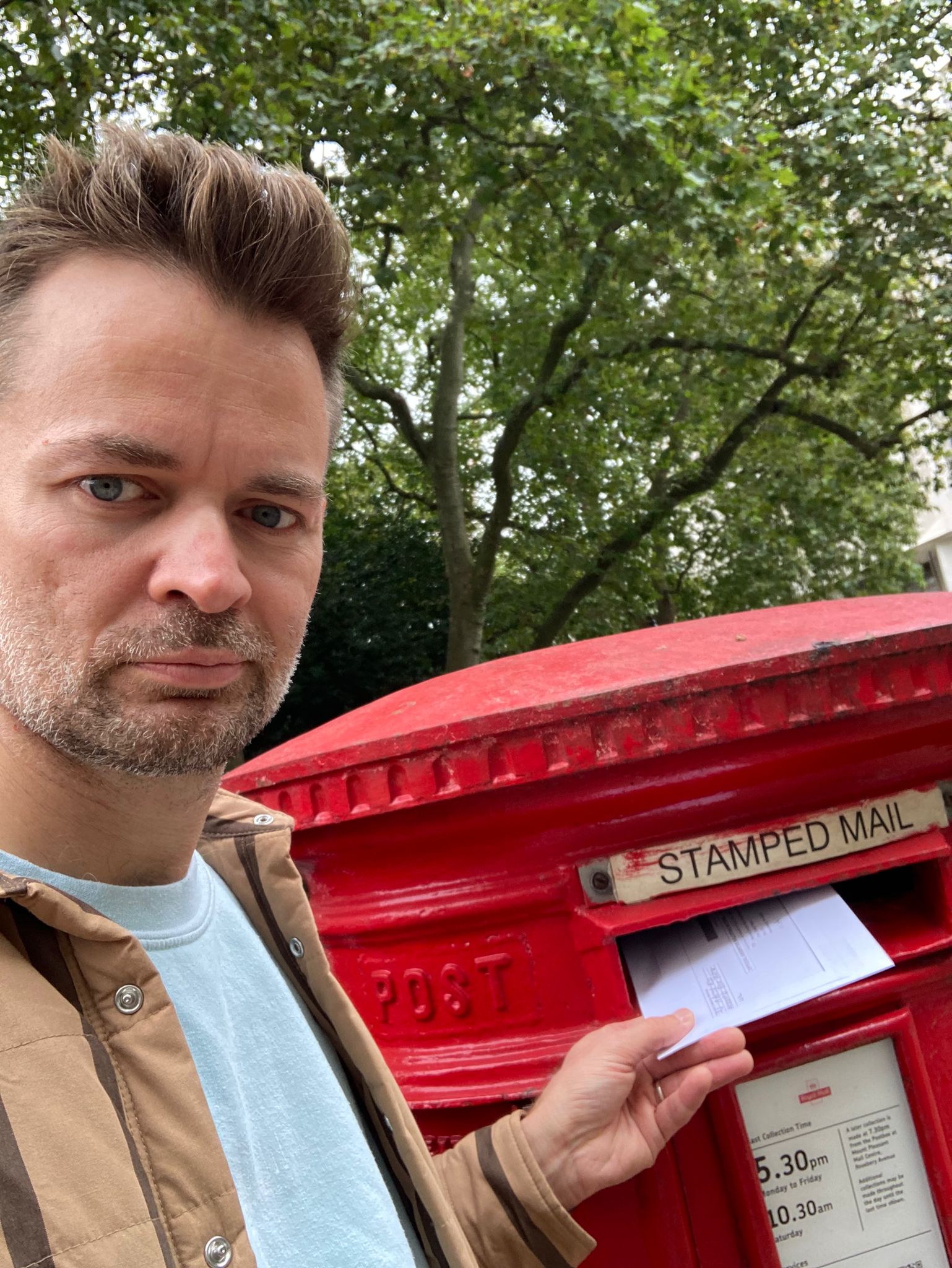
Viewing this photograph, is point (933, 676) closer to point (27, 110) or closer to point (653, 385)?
point (27, 110)

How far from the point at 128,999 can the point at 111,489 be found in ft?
1.59

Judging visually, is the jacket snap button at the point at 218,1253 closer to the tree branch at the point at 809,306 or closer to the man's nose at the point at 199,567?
the man's nose at the point at 199,567

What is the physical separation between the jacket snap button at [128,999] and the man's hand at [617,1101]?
67 cm

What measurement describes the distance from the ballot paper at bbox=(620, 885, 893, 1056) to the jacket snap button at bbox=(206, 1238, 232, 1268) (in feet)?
2.14

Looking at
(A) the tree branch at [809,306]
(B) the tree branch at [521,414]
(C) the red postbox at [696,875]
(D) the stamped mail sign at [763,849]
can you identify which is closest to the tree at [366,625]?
(B) the tree branch at [521,414]

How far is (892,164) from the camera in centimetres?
651

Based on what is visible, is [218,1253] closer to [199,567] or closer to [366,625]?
[199,567]

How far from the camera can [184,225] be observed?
44.6 inches

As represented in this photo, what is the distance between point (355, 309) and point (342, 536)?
331 inches

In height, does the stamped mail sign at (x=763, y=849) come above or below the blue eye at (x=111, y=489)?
below

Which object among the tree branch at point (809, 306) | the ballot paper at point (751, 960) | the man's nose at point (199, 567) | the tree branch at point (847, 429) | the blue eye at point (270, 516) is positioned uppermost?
the tree branch at point (809, 306)

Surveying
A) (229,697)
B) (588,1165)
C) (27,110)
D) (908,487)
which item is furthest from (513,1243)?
(908,487)

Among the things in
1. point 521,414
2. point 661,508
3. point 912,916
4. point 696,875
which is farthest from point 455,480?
point 696,875

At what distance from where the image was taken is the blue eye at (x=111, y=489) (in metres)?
1.01
